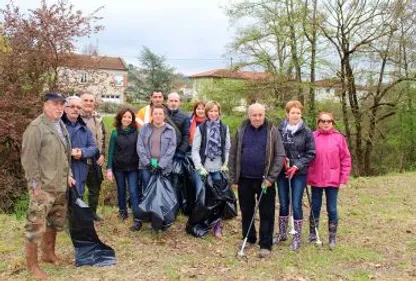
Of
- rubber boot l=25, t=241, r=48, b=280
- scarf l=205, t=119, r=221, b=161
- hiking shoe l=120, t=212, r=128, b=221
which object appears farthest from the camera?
hiking shoe l=120, t=212, r=128, b=221

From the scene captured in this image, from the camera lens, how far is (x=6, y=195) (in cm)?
994

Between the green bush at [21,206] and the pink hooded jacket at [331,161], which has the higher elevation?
the pink hooded jacket at [331,161]

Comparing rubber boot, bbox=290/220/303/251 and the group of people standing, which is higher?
the group of people standing

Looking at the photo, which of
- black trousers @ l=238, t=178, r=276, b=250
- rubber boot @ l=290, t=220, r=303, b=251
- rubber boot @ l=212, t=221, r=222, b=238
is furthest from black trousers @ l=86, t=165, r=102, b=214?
rubber boot @ l=290, t=220, r=303, b=251

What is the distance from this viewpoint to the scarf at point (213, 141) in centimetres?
636

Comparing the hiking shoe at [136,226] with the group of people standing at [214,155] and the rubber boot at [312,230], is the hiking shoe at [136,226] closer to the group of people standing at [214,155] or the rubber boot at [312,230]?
the group of people standing at [214,155]

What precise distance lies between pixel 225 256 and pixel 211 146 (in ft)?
4.71

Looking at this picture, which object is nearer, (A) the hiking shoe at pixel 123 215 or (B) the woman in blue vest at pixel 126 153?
(B) the woman in blue vest at pixel 126 153

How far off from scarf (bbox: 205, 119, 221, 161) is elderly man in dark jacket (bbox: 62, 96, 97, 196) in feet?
4.95

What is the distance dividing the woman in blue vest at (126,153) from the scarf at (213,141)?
1103 mm

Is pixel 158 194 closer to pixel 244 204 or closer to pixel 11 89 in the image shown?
pixel 244 204

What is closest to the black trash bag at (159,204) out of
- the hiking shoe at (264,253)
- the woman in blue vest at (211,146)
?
the woman in blue vest at (211,146)

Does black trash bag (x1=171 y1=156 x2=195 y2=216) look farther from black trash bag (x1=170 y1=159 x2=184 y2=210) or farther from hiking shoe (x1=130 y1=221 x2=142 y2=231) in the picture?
hiking shoe (x1=130 y1=221 x2=142 y2=231)

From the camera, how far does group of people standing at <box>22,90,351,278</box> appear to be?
5812 mm
